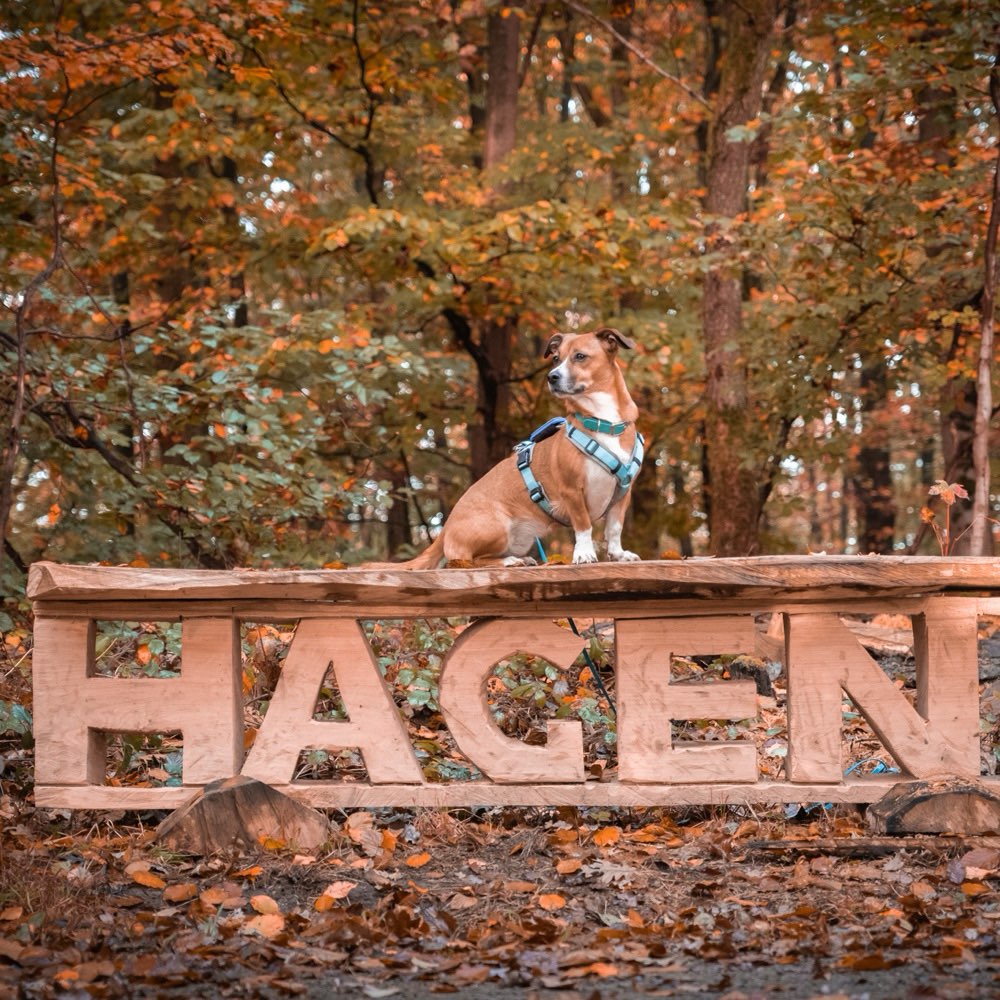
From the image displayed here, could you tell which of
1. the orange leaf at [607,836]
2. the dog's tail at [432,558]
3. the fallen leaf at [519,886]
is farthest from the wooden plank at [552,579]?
the fallen leaf at [519,886]

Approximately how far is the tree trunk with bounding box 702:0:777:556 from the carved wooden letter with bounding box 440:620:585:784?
17.3ft

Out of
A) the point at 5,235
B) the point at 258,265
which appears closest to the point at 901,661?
the point at 5,235

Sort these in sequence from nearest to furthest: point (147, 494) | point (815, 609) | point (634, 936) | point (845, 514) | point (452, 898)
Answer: point (634, 936) < point (452, 898) < point (815, 609) < point (147, 494) < point (845, 514)

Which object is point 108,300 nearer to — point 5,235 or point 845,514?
point 5,235

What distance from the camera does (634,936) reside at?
3293 millimetres

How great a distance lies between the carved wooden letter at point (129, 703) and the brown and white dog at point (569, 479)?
874mm

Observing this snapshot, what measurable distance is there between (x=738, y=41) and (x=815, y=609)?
696cm

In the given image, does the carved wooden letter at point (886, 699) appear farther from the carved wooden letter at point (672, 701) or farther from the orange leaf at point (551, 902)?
the orange leaf at point (551, 902)

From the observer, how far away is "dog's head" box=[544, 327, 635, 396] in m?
4.45

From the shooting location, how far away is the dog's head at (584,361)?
4.45 meters

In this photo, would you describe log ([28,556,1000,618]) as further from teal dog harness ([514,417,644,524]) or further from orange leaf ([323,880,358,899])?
orange leaf ([323,880,358,899])

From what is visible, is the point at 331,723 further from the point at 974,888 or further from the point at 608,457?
the point at 974,888

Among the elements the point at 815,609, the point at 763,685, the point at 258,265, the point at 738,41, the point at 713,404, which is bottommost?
the point at 763,685

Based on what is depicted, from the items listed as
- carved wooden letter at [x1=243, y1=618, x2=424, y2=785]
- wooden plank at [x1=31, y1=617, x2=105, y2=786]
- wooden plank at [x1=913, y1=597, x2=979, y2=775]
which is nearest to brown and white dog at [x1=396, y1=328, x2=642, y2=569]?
carved wooden letter at [x1=243, y1=618, x2=424, y2=785]
